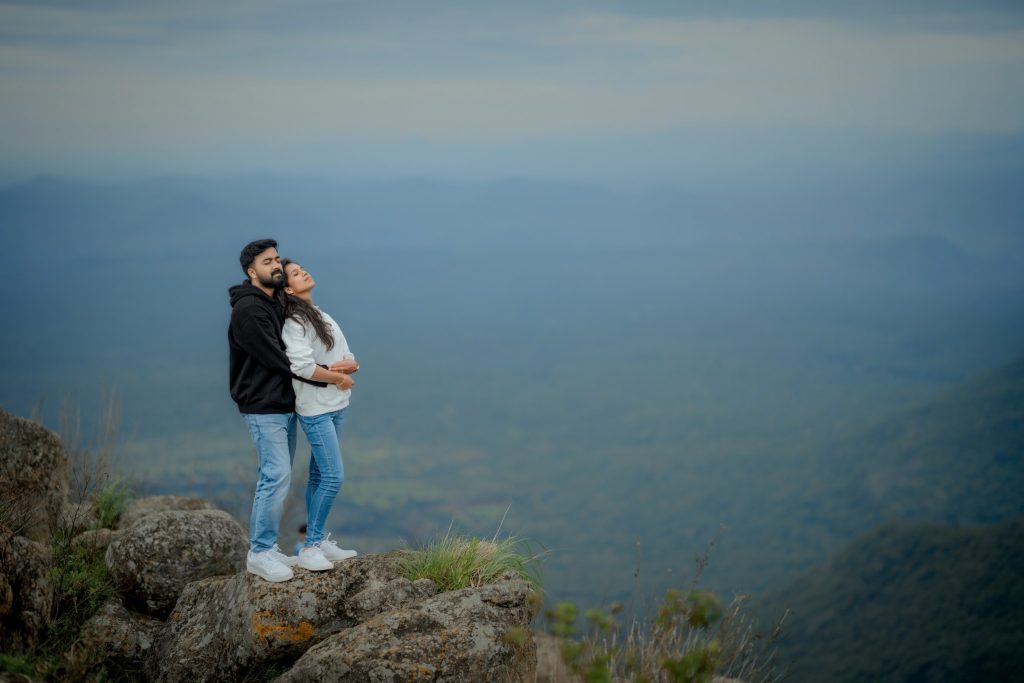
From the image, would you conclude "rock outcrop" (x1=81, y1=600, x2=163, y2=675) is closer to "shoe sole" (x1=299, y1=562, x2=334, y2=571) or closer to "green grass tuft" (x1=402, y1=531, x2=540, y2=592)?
"shoe sole" (x1=299, y1=562, x2=334, y2=571)

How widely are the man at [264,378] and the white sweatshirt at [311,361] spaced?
60 mm

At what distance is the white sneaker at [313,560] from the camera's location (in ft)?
24.7

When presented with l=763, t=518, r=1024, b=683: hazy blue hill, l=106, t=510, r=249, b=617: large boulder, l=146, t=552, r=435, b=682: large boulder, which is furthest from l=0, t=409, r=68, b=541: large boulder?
l=763, t=518, r=1024, b=683: hazy blue hill

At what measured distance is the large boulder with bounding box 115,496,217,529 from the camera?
10.1m

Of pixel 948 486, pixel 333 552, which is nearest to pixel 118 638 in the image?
pixel 333 552

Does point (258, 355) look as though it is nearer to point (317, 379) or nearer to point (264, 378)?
point (264, 378)

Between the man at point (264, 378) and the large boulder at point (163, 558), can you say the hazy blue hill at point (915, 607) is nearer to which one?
the large boulder at point (163, 558)

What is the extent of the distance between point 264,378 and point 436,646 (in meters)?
2.29

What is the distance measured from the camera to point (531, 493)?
652 feet

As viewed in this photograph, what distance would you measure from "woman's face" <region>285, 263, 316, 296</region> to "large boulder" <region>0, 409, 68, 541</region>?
10.6ft

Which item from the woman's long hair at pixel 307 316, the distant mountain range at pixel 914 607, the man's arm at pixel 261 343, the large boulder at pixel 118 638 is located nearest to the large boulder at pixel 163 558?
the large boulder at pixel 118 638

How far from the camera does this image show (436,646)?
682 centimetres

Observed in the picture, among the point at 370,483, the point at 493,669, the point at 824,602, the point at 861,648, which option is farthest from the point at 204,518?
the point at 370,483

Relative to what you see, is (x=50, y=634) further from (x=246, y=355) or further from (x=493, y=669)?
(x=493, y=669)
